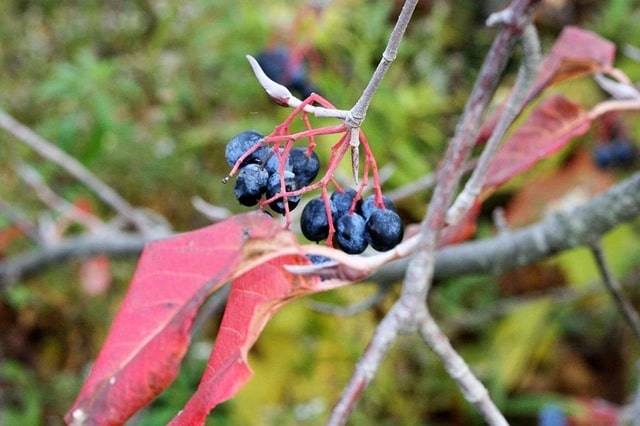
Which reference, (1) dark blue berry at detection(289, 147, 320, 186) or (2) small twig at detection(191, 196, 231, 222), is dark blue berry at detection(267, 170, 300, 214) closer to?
(1) dark blue berry at detection(289, 147, 320, 186)

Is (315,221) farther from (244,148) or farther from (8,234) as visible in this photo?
(8,234)

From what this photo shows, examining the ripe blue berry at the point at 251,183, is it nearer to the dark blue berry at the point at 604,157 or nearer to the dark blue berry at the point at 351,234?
the dark blue berry at the point at 351,234

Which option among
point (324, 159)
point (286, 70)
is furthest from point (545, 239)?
point (324, 159)

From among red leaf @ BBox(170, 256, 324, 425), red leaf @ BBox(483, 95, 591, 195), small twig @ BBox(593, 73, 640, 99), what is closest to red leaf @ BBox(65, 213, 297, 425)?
red leaf @ BBox(170, 256, 324, 425)

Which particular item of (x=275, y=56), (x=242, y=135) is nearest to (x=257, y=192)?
(x=242, y=135)

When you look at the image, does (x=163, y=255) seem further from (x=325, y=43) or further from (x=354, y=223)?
(x=325, y=43)
